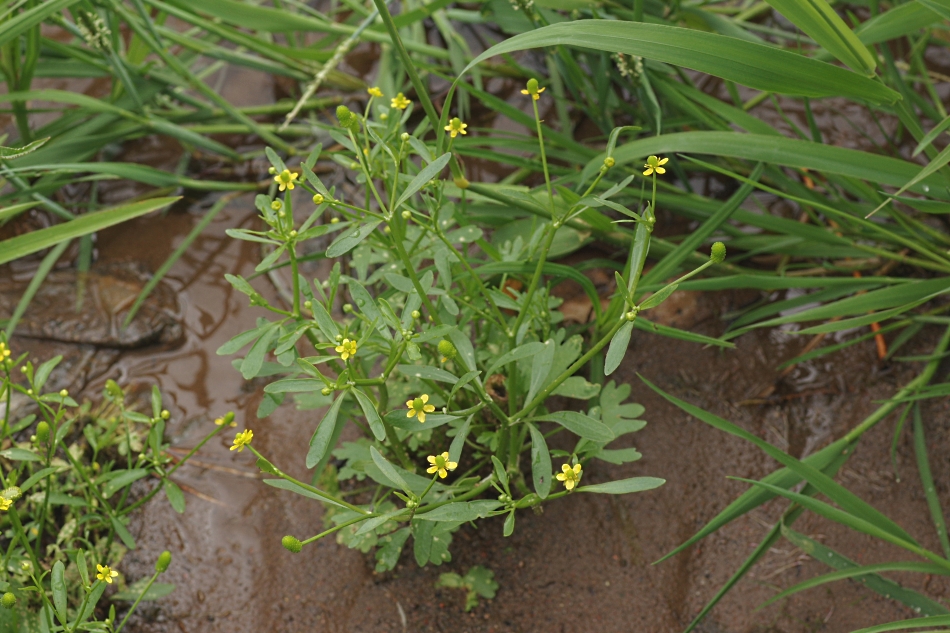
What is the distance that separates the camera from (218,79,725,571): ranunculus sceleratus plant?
4.41 feet

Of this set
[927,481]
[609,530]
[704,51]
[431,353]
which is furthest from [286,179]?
[927,481]

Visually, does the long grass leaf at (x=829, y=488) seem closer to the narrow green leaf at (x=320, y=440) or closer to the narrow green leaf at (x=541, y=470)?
the narrow green leaf at (x=541, y=470)

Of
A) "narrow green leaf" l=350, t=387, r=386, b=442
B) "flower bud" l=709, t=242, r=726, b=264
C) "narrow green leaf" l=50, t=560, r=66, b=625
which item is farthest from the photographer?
"narrow green leaf" l=50, t=560, r=66, b=625

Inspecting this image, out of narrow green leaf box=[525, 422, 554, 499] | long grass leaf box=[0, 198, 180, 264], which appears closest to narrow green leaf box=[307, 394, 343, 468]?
narrow green leaf box=[525, 422, 554, 499]

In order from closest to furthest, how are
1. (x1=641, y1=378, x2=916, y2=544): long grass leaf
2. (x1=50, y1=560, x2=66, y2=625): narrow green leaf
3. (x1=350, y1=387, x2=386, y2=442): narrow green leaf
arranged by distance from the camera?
1. (x1=350, y1=387, x2=386, y2=442): narrow green leaf
2. (x1=50, y1=560, x2=66, y2=625): narrow green leaf
3. (x1=641, y1=378, x2=916, y2=544): long grass leaf

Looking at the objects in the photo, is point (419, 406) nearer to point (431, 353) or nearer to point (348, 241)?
point (348, 241)

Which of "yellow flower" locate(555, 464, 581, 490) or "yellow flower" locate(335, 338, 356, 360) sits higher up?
"yellow flower" locate(335, 338, 356, 360)

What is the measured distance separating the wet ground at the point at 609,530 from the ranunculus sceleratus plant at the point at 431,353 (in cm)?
14

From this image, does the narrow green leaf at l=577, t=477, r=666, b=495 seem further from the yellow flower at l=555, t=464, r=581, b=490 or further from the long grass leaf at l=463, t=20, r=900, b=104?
the long grass leaf at l=463, t=20, r=900, b=104

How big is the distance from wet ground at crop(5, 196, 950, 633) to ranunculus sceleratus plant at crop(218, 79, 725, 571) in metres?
0.14

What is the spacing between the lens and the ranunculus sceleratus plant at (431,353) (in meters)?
1.34

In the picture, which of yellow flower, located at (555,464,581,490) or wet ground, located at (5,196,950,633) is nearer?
yellow flower, located at (555,464,581,490)

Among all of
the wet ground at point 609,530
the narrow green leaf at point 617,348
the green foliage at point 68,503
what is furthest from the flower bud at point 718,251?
the green foliage at point 68,503

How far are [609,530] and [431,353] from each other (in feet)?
2.16
